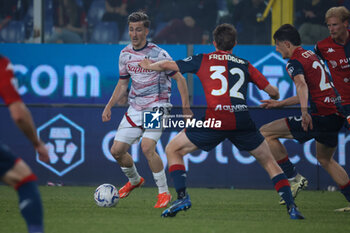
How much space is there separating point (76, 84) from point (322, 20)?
14.6 feet

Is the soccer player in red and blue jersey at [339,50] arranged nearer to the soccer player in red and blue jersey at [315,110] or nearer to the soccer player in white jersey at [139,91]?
the soccer player in red and blue jersey at [315,110]

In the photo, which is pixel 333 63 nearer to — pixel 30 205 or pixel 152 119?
pixel 152 119

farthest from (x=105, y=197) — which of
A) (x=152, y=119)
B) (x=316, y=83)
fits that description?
(x=316, y=83)

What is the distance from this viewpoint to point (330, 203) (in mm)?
8359

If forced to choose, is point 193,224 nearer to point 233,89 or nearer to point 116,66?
point 233,89

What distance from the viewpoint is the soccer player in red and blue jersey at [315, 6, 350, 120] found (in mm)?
7527

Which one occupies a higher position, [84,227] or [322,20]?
[322,20]

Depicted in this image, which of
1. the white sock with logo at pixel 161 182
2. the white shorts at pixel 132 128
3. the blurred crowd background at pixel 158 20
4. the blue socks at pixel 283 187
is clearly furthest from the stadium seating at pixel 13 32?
the blue socks at pixel 283 187

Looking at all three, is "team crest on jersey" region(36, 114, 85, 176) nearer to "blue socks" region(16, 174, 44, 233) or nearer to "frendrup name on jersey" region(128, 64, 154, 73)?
"frendrup name on jersey" region(128, 64, 154, 73)

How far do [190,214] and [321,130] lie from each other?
5.66 feet

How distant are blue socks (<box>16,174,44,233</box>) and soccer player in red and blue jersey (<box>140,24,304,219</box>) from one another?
7.47 feet

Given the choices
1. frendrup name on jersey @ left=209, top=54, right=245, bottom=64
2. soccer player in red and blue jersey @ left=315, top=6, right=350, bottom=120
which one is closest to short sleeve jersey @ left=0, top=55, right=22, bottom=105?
frendrup name on jersey @ left=209, top=54, right=245, bottom=64

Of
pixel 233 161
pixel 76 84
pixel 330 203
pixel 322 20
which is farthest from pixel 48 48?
pixel 330 203

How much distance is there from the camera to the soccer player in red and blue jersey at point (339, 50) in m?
7.53
